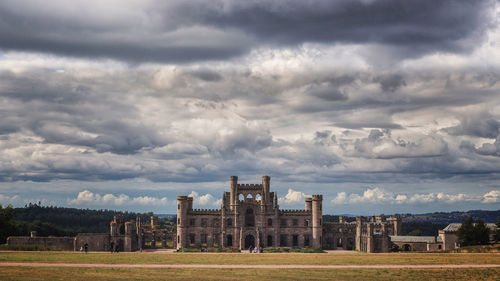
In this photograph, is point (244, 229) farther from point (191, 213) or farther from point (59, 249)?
point (59, 249)

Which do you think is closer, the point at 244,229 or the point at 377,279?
the point at 377,279

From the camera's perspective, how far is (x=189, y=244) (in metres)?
107

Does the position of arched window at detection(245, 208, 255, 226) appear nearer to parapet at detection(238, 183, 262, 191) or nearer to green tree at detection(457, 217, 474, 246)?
parapet at detection(238, 183, 262, 191)

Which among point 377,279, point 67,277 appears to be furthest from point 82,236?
point 377,279

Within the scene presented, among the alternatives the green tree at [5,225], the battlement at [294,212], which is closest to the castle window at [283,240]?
the battlement at [294,212]

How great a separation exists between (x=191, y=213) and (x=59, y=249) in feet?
96.0

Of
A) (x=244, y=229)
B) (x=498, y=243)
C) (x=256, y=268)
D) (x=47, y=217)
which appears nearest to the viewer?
(x=256, y=268)

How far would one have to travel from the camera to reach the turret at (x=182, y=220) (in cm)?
10631

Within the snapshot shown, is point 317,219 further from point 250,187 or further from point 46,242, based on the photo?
point 46,242

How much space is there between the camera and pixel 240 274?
46625mm

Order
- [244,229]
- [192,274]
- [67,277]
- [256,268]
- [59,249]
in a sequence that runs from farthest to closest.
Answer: [244,229] → [59,249] → [256,268] → [192,274] → [67,277]

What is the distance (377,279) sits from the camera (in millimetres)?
43906

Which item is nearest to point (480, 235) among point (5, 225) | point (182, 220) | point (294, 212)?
point (294, 212)

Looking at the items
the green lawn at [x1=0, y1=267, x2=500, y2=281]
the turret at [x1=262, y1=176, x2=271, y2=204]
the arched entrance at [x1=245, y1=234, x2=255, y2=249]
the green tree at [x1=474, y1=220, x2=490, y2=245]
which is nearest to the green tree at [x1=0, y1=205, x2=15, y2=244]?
the arched entrance at [x1=245, y1=234, x2=255, y2=249]
